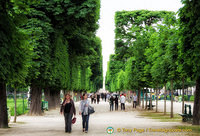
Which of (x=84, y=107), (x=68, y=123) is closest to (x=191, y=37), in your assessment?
(x=84, y=107)

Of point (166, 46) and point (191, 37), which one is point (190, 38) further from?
point (166, 46)

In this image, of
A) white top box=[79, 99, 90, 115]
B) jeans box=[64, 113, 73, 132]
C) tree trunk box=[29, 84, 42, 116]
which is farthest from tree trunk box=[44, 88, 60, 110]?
white top box=[79, 99, 90, 115]

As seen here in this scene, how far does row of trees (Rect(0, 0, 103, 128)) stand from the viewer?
41.7 feet

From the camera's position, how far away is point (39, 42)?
22766 mm

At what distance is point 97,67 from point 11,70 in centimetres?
6709

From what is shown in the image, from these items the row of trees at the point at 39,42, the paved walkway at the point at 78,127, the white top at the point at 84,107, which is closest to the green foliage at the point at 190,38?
the paved walkway at the point at 78,127

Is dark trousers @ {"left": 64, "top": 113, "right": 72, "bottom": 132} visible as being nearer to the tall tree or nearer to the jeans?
the jeans

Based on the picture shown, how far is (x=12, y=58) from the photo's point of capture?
1318cm

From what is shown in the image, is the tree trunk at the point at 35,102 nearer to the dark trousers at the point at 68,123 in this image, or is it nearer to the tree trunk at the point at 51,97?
the tree trunk at the point at 51,97

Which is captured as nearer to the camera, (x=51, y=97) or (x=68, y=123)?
(x=68, y=123)

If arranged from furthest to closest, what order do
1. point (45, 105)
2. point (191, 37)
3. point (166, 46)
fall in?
point (45, 105), point (166, 46), point (191, 37)

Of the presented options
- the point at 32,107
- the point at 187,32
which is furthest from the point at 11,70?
the point at 32,107

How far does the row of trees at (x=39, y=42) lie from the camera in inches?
500

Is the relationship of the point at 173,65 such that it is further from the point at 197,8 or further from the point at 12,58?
the point at 12,58
